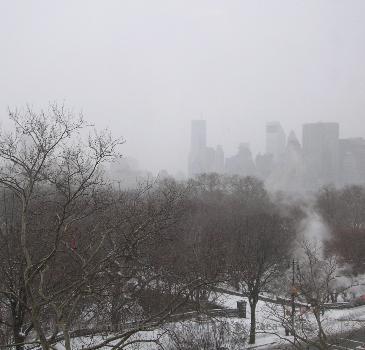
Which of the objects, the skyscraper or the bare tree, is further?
the skyscraper

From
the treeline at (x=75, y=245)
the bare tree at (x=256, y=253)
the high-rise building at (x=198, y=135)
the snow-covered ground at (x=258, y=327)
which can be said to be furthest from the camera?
the high-rise building at (x=198, y=135)

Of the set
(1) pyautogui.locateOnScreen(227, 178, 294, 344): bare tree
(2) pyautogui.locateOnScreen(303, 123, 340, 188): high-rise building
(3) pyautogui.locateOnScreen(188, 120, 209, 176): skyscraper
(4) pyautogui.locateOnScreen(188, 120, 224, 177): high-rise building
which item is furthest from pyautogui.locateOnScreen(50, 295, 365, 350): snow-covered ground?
(3) pyautogui.locateOnScreen(188, 120, 209, 176): skyscraper

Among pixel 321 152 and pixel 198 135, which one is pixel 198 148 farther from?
pixel 321 152

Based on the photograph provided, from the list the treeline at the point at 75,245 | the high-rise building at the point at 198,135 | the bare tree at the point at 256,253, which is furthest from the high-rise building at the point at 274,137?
the treeline at the point at 75,245

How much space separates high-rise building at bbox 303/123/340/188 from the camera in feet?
349

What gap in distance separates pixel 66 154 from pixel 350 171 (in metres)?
114

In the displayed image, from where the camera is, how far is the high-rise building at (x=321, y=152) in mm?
106500

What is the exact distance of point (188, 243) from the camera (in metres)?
22.4

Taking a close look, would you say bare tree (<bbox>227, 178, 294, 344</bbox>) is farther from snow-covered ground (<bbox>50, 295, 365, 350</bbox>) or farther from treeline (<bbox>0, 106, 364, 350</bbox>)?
treeline (<bbox>0, 106, 364, 350</bbox>)

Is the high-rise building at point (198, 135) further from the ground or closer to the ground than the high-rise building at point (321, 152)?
further from the ground

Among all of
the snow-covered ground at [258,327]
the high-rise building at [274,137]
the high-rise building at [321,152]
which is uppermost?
the high-rise building at [274,137]

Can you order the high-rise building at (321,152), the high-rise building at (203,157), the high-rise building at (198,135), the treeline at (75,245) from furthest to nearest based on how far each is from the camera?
1. the high-rise building at (198,135)
2. the high-rise building at (203,157)
3. the high-rise building at (321,152)
4. the treeline at (75,245)

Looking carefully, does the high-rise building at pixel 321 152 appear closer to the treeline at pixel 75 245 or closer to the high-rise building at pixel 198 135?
the high-rise building at pixel 198 135

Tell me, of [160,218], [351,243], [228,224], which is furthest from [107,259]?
[351,243]
